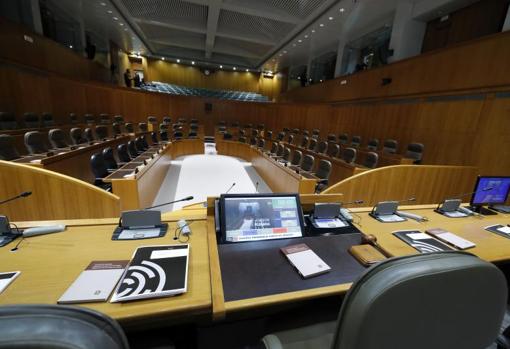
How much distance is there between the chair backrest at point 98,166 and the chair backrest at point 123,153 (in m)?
0.74

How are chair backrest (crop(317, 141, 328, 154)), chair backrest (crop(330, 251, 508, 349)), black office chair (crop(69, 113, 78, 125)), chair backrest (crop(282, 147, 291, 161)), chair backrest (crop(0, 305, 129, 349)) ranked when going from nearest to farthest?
chair backrest (crop(0, 305, 129, 349))
chair backrest (crop(330, 251, 508, 349))
chair backrest (crop(282, 147, 291, 161))
chair backrest (crop(317, 141, 328, 154))
black office chair (crop(69, 113, 78, 125))

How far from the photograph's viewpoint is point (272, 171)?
4.99 meters

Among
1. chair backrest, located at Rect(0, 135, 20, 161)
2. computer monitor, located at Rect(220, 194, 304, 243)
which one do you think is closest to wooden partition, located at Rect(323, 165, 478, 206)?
computer monitor, located at Rect(220, 194, 304, 243)

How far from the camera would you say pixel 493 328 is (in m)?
0.70

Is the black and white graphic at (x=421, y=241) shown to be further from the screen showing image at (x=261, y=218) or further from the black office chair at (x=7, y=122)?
the black office chair at (x=7, y=122)

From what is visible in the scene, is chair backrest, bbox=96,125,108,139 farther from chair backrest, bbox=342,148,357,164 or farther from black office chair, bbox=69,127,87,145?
chair backrest, bbox=342,148,357,164

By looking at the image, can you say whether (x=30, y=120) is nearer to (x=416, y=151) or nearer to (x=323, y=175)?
(x=323, y=175)

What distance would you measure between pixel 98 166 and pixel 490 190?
15.2 ft

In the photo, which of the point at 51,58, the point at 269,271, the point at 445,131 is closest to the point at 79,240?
the point at 269,271

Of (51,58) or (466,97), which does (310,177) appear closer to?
(466,97)

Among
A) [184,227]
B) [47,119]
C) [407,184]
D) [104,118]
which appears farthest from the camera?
[104,118]

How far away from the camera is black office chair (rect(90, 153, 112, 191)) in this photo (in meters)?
3.05

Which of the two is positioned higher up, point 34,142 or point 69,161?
point 34,142

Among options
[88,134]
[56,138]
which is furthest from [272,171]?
[88,134]
